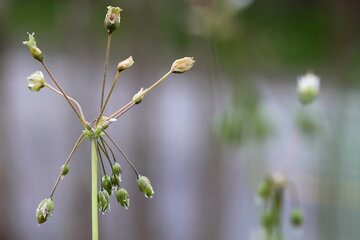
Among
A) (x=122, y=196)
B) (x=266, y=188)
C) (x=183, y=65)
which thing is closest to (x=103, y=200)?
(x=122, y=196)

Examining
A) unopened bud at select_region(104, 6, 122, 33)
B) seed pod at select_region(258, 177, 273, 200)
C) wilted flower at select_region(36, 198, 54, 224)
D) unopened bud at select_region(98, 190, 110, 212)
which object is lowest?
seed pod at select_region(258, 177, 273, 200)

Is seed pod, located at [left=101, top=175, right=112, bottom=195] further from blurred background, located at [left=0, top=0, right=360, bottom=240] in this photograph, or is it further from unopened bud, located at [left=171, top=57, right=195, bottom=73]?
blurred background, located at [left=0, top=0, right=360, bottom=240]

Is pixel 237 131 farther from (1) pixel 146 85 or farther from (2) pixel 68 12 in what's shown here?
(2) pixel 68 12

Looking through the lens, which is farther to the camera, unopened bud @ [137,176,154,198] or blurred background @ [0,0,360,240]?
blurred background @ [0,0,360,240]

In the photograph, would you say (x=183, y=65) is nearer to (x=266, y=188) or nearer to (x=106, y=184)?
(x=106, y=184)

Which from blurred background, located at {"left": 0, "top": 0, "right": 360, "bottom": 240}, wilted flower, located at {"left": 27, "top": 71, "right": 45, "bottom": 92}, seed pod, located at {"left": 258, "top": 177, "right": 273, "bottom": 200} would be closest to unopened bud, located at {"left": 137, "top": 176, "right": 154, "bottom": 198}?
wilted flower, located at {"left": 27, "top": 71, "right": 45, "bottom": 92}
